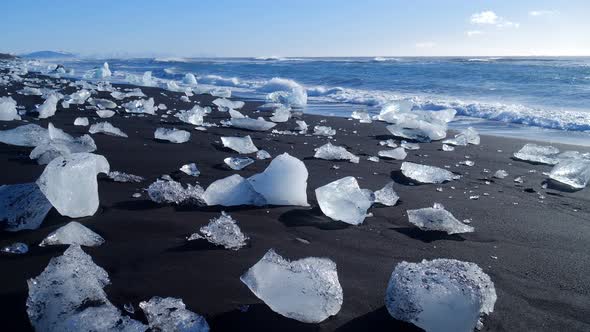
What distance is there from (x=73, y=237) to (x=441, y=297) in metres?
1.59

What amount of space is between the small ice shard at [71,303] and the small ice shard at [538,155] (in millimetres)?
4325

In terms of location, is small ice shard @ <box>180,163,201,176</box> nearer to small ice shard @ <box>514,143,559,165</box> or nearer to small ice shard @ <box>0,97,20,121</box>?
small ice shard @ <box>0,97,20,121</box>

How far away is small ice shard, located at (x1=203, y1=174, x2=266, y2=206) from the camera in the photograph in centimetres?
248

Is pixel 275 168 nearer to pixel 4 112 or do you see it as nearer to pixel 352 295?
pixel 352 295

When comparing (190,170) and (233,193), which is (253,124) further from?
(233,193)

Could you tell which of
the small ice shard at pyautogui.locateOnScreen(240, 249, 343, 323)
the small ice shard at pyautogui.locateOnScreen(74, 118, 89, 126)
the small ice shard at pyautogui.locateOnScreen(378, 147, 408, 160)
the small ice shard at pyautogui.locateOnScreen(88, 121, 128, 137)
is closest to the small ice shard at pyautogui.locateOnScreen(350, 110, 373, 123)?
the small ice shard at pyautogui.locateOnScreen(378, 147, 408, 160)

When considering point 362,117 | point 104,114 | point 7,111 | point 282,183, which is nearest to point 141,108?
point 104,114

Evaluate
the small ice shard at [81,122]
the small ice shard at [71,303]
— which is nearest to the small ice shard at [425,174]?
the small ice shard at [71,303]

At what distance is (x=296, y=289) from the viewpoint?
1.42 metres

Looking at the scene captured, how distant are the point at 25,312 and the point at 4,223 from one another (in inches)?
32.8

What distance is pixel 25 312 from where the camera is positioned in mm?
1315

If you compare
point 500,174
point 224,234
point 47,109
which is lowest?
point 500,174

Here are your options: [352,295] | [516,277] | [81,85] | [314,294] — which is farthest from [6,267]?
[81,85]

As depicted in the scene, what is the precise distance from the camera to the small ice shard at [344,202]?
2.36 m
